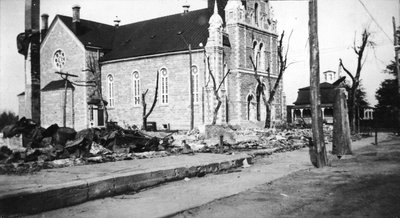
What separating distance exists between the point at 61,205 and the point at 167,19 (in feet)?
117

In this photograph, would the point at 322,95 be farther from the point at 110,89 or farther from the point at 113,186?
the point at 113,186

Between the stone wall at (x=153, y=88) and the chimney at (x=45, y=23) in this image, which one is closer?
the stone wall at (x=153, y=88)

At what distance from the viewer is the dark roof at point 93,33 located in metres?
39.7

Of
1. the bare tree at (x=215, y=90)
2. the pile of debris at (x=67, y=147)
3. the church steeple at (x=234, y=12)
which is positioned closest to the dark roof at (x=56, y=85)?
the bare tree at (x=215, y=90)

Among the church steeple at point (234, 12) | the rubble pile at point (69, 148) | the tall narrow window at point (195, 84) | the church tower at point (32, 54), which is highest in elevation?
the church steeple at point (234, 12)

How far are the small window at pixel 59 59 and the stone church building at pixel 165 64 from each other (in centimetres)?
11

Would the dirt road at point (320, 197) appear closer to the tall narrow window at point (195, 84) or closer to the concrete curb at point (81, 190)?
the concrete curb at point (81, 190)

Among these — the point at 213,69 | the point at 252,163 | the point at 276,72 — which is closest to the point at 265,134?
the point at 213,69

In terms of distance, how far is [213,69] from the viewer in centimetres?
3195

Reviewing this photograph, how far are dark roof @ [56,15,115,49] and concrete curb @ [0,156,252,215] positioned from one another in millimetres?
33158

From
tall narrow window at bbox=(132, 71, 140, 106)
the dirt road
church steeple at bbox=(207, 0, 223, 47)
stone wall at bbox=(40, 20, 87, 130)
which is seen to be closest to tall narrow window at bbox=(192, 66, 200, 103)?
church steeple at bbox=(207, 0, 223, 47)

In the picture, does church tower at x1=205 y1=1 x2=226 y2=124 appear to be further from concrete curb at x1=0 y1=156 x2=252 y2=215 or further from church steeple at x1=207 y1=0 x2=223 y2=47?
concrete curb at x1=0 y1=156 x2=252 y2=215

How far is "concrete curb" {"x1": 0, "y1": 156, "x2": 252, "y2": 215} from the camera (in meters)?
5.32

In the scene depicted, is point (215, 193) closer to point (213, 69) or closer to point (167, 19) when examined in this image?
point (213, 69)
